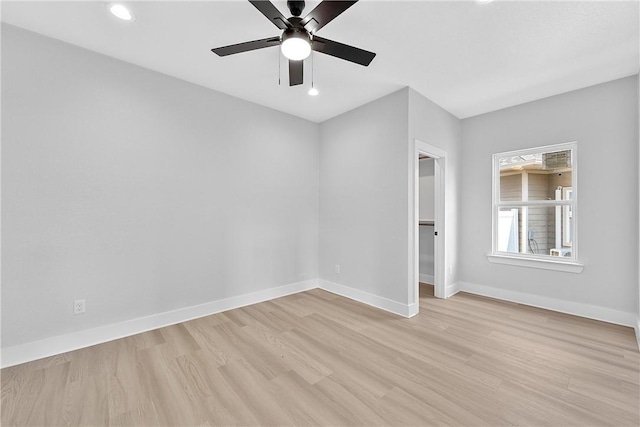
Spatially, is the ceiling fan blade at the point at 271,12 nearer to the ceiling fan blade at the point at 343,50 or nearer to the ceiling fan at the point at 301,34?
the ceiling fan at the point at 301,34

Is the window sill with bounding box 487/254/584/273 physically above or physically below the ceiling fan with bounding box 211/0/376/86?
below

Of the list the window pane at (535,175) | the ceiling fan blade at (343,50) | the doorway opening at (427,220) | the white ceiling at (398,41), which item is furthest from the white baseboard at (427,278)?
the ceiling fan blade at (343,50)

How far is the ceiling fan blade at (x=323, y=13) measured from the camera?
1.55 meters

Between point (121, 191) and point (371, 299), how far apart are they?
3.18 m

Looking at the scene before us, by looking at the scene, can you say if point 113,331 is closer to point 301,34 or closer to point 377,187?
point 301,34

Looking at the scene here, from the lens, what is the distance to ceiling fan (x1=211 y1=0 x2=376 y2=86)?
161 centimetres

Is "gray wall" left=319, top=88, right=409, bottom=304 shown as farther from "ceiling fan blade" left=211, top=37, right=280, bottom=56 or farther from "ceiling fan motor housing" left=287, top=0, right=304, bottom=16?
Answer: "ceiling fan blade" left=211, top=37, right=280, bottom=56

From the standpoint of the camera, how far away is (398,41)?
2.35 m

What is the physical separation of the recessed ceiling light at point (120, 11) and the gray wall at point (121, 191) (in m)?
0.75

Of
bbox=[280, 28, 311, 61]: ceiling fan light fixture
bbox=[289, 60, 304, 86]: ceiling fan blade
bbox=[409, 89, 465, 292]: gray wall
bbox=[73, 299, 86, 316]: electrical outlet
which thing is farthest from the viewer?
bbox=[409, 89, 465, 292]: gray wall

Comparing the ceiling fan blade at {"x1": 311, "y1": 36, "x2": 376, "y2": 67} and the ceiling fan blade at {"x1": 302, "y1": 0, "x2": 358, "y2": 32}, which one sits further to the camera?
the ceiling fan blade at {"x1": 311, "y1": 36, "x2": 376, "y2": 67}

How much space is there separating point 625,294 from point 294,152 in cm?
439

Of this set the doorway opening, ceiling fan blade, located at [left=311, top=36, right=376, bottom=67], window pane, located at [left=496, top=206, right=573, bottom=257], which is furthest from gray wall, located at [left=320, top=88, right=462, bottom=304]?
ceiling fan blade, located at [left=311, top=36, right=376, bottom=67]

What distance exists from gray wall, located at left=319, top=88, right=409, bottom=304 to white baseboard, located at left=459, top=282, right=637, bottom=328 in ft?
5.39
